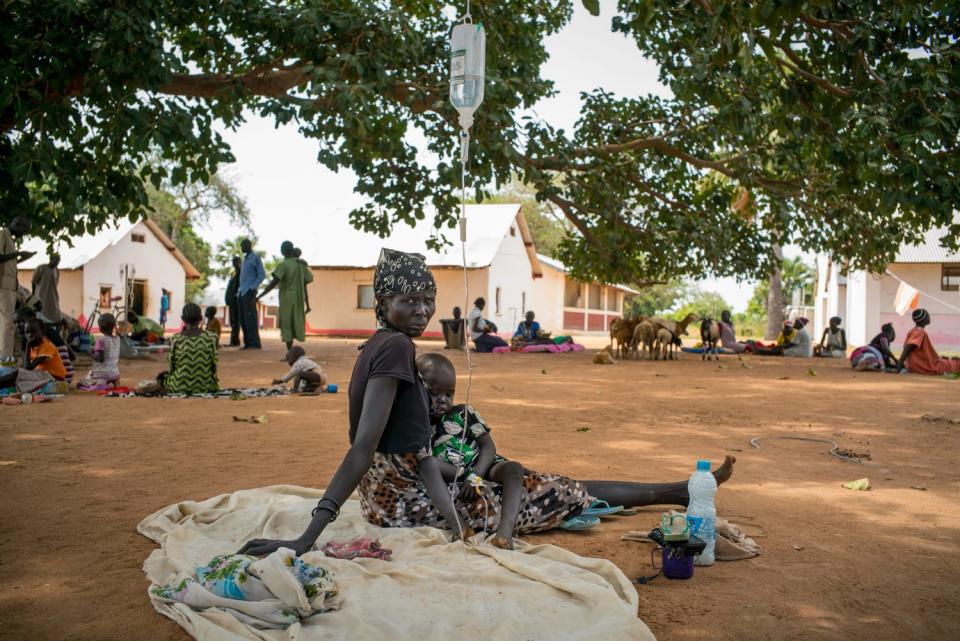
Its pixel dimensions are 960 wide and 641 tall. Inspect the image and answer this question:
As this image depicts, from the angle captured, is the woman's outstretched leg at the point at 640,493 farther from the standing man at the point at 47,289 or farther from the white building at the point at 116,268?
the white building at the point at 116,268

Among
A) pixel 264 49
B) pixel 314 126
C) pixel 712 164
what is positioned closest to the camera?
pixel 314 126

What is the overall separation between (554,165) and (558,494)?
8.13 m

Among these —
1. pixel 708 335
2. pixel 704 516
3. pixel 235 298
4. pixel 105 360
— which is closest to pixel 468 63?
pixel 704 516

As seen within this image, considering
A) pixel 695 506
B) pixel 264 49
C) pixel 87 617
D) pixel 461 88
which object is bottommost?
pixel 87 617

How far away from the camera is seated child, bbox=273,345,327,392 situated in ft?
34.1

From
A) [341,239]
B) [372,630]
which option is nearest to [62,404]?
[372,630]

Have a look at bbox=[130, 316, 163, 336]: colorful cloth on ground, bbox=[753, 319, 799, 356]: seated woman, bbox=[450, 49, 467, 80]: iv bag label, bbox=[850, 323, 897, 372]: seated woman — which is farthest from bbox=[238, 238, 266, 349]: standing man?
bbox=[753, 319, 799, 356]: seated woman

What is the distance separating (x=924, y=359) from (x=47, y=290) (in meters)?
16.0

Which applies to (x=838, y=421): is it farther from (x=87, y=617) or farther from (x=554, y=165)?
(x=87, y=617)

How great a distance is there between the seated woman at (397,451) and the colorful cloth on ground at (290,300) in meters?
11.9

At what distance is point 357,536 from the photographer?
153 inches

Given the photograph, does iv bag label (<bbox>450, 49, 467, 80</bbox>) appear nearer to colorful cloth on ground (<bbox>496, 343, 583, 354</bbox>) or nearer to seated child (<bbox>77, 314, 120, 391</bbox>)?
seated child (<bbox>77, 314, 120, 391</bbox>)

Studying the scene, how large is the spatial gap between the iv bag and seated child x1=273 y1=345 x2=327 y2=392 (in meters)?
6.45

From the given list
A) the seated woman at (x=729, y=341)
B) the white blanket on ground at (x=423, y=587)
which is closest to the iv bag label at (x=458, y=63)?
the white blanket on ground at (x=423, y=587)
